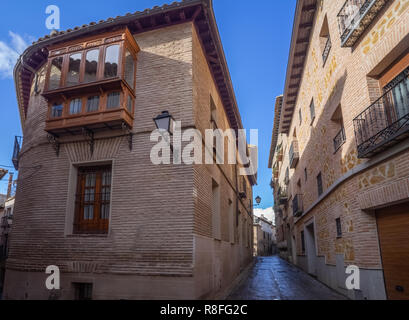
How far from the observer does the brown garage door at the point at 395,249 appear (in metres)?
5.61

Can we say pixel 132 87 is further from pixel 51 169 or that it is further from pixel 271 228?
pixel 271 228

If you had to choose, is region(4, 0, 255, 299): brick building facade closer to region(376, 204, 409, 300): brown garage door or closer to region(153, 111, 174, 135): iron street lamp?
region(153, 111, 174, 135): iron street lamp

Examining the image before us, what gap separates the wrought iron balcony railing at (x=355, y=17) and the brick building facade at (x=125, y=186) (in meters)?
3.30

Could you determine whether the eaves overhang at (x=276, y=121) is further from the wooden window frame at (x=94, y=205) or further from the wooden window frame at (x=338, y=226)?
the wooden window frame at (x=94, y=205)

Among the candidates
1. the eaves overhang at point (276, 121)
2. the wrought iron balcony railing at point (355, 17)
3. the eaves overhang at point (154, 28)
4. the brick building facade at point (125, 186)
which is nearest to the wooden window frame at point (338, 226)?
the brick building facade at point (125, 186)

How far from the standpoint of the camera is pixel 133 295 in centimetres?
647

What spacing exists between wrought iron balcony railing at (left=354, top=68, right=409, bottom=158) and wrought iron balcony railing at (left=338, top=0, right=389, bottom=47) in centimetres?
138

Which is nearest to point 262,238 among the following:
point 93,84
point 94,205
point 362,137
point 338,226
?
point 338,226

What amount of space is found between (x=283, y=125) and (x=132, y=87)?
506 inches

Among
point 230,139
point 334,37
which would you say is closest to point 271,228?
point 230,139

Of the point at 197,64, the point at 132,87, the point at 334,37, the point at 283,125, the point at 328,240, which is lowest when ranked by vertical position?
the point at 328,240

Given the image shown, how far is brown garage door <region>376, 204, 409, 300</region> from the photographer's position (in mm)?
5609
